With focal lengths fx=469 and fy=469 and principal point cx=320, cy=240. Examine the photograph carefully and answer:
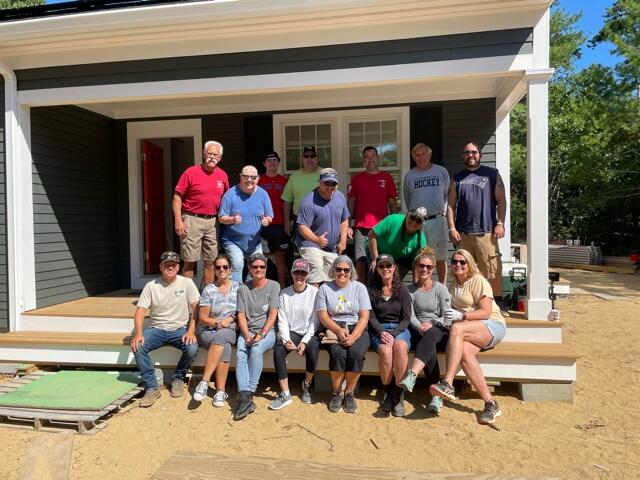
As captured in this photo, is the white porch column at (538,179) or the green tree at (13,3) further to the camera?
the green tree at (13,3)

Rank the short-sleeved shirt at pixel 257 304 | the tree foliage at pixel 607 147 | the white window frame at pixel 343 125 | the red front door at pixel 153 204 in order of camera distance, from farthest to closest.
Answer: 1. the tree foliage at pixel 607 147
2. the red front door at pixel 153 204
3. the white window frame at pixel 343 125
4. the short-sleeved shirt at pixel 257 304

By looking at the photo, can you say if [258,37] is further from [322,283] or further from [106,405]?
[106,405]

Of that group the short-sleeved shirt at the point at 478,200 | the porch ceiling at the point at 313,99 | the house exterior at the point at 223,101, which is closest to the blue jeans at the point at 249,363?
the short-sleeved shirt at the point at 478,200

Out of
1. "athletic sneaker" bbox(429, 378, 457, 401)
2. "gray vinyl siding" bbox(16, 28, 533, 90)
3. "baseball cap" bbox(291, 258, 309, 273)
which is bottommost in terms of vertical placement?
"athletic sneaker" bbox(429, 378, 457, 401)

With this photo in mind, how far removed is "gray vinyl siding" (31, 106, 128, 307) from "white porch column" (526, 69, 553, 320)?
460 centimetres

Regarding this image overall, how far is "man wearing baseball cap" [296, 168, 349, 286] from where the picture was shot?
3742mm

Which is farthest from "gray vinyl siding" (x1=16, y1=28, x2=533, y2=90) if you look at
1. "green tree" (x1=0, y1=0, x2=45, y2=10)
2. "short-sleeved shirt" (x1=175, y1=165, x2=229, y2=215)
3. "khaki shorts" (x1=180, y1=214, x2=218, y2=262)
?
"green tree" (x1=0, y1=0, x2=45, y2=10)

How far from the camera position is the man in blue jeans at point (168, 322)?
3619mm

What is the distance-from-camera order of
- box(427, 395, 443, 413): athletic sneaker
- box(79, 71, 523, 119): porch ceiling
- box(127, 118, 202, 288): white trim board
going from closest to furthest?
box(427, 395, 443, 413): athletic sneaker
box(79, 71, 523, 119): porch ceiling
box(127, 118, 202, 288): white trim board

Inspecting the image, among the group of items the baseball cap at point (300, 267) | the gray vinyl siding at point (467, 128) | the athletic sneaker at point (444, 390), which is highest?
the gray vinyl siding at point (467, 128)

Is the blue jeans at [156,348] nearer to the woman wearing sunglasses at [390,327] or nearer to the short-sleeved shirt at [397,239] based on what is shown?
the woman wearing sunglasses at [390,327]

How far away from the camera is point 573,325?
5957mm

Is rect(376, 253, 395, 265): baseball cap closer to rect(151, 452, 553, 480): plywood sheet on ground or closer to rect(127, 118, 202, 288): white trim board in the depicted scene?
rect(151, 452, 553, 480): plywood sheet on ground

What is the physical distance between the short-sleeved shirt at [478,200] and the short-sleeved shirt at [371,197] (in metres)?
0.64
